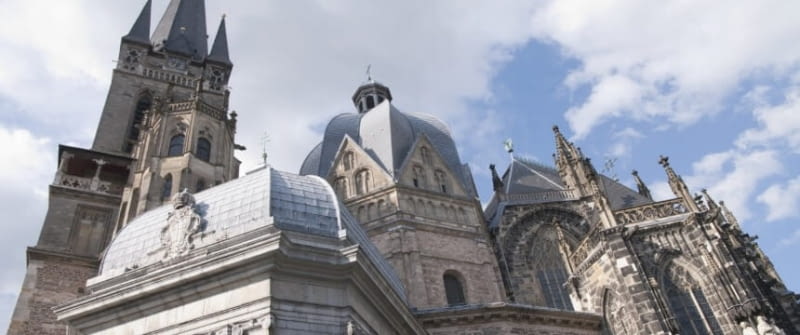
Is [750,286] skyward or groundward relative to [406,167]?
groundward

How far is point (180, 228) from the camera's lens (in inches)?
490

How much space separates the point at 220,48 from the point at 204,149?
14.8 meters

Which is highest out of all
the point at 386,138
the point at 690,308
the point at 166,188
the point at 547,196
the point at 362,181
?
the point at 386,138

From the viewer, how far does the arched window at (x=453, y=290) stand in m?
23.0

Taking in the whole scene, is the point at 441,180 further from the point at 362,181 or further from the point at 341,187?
the point at 341,187

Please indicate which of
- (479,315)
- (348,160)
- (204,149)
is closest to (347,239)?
(479,315)

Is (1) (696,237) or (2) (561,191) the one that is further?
(2) (561,191)

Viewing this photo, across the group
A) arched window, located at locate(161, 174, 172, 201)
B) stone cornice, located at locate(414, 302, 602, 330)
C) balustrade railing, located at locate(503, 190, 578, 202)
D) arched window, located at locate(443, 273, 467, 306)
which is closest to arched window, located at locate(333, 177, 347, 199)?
arched window, located at locate(443, 273, 467, 306)

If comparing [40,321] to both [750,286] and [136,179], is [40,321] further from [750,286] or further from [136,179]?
[750,286]

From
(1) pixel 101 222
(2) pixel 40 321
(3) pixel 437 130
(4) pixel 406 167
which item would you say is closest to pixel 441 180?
(4) pixel 406 167

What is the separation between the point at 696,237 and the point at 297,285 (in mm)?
14097

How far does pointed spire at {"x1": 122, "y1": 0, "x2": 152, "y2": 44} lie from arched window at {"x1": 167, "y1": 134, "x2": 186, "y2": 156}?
12205 millimetres

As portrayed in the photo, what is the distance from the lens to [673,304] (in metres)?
17.9

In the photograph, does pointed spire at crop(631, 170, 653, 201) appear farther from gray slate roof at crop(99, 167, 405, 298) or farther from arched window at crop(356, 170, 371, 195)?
gray slate roof at crop(99, 167, 405, 298)
